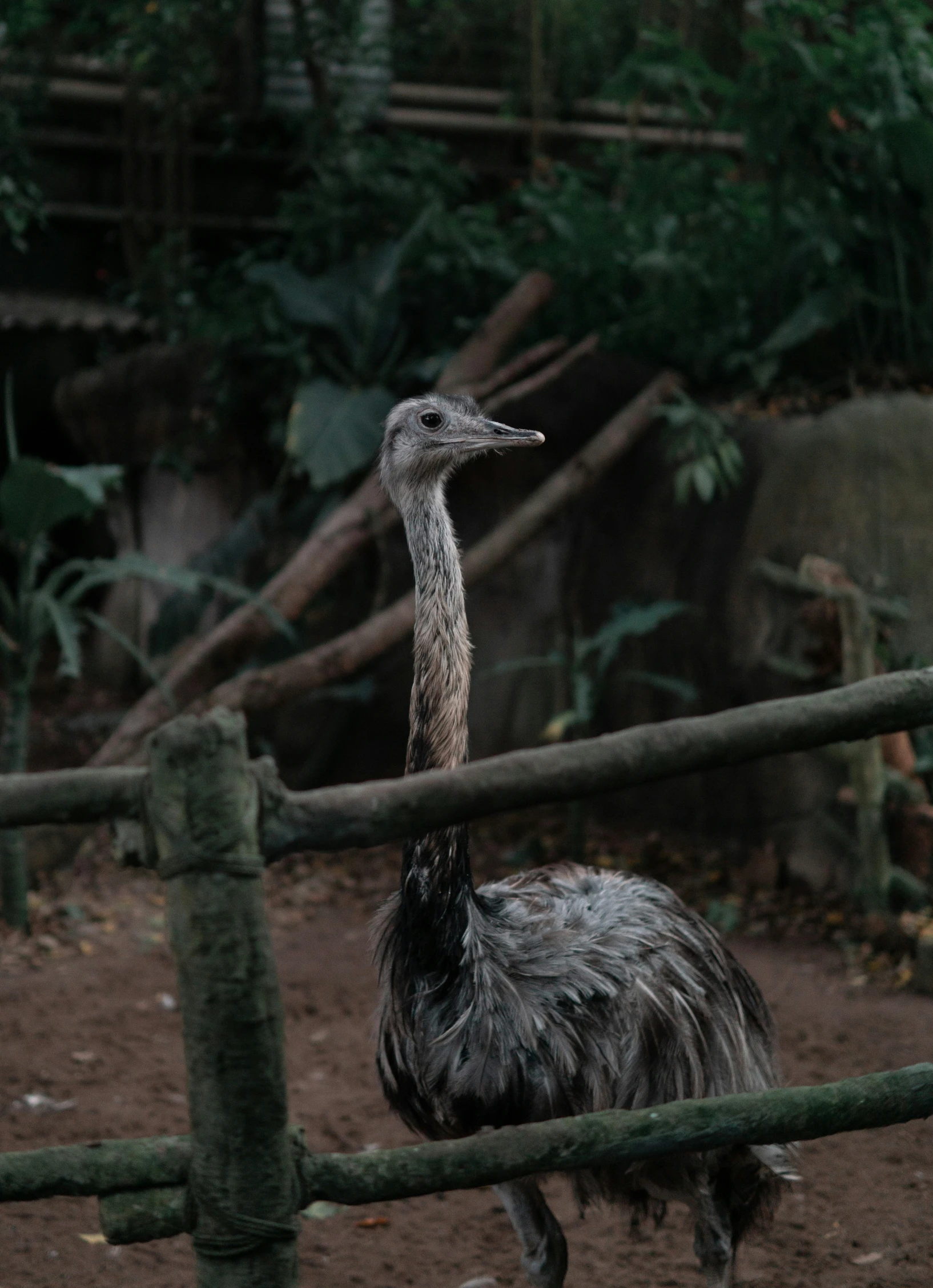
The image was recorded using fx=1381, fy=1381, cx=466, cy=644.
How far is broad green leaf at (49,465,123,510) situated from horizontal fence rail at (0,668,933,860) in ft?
10.7

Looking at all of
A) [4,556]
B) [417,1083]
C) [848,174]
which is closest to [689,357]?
[848,174]

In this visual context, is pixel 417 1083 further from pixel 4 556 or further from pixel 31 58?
pixel 4 556

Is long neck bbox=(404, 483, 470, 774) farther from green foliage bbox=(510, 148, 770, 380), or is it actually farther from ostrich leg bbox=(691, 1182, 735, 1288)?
green foliage bbox=(510, 148, 770, 380)

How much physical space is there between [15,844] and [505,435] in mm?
2621

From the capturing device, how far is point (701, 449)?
209 inches

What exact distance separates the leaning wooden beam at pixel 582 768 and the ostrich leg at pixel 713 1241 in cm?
121

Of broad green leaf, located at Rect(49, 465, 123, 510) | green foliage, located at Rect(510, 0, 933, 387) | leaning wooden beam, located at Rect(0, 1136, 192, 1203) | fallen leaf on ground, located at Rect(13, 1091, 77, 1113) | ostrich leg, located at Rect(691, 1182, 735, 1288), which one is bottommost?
ostrich leg, located at Rect(691, 1182, 735, 1288)

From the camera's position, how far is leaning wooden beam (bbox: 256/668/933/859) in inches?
62.4

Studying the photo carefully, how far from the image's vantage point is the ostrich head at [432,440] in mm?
2938

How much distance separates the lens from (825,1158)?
3.48 meters

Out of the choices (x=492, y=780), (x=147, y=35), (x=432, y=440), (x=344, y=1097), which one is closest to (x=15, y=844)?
(x=344, y=1097)

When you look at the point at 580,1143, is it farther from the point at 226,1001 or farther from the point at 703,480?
the point at 703,480

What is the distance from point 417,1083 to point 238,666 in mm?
3537

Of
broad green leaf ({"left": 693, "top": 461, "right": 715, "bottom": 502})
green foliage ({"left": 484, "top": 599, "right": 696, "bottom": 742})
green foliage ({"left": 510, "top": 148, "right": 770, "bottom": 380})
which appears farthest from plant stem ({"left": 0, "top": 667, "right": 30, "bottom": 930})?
green foliage ({"left": 510, "top": 148, "right": 770, "bottom": 380})
